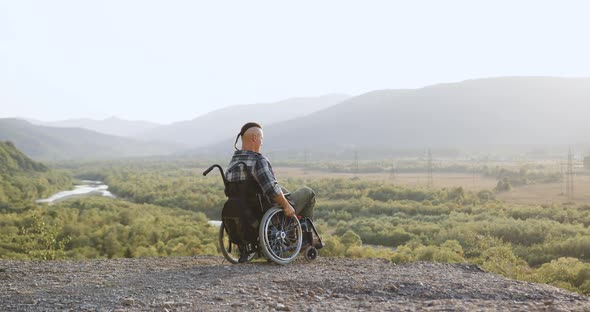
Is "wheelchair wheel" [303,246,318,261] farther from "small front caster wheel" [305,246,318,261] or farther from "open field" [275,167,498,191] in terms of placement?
"open field" [275,167,498,191]

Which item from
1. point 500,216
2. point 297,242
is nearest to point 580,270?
point 297,242

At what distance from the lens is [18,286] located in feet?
26.9

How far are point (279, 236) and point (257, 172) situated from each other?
1.18m

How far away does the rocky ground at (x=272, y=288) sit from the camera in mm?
6594

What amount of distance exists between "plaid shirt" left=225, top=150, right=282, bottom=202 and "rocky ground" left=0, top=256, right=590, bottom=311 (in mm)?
1274

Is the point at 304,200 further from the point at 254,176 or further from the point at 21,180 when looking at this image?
the point at 21,180

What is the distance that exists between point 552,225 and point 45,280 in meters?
37.1

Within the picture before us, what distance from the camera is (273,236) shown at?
30.2 ft

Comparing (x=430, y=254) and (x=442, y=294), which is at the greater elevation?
(x=442, y=294)

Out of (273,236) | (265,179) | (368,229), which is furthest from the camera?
(368,229)

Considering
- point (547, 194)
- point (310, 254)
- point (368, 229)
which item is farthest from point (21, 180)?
point (310, 254)

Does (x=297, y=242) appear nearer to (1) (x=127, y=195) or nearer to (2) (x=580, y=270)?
(2) (x=580, y=270)

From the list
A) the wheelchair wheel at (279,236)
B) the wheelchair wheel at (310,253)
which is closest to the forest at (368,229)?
the wheelchair wheel at (310,253)

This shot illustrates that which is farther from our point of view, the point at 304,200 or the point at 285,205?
the point at 304,200
